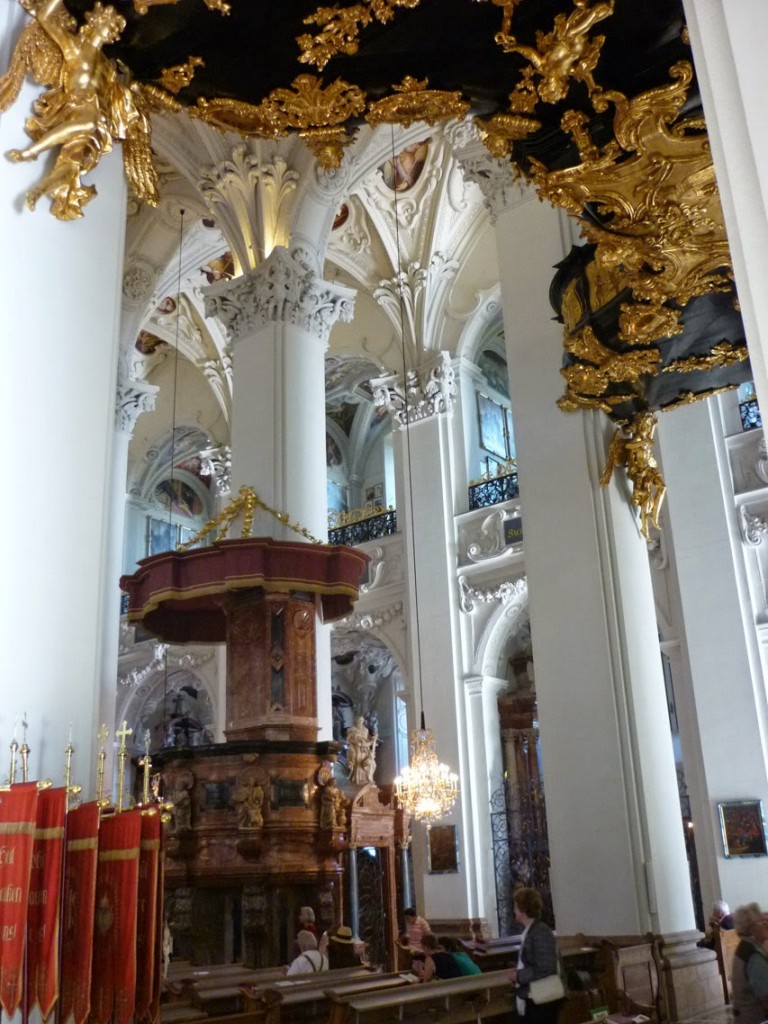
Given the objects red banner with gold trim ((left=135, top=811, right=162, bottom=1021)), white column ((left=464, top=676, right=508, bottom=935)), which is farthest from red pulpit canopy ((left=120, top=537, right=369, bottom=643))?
red banner with gold trim ((left=135, top=811, right=162, bottom=1021))

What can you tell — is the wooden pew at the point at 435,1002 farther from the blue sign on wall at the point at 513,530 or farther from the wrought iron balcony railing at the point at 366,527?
the wrought iron balcony railing at the point at 366,527

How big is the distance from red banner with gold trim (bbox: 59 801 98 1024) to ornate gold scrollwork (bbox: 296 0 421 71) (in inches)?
121

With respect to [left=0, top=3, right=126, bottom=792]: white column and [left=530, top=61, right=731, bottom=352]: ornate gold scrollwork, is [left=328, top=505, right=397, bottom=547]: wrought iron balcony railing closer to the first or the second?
[left=530, top=61, right=731, bottom=352]: ornate gold scrollwork

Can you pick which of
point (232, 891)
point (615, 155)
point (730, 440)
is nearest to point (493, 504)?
point (730, 440)

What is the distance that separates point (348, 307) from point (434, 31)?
6.99 m

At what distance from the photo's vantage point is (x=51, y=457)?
11.2 ft

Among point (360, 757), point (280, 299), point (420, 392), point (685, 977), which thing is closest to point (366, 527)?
point (420, 392)

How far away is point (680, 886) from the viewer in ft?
23.3

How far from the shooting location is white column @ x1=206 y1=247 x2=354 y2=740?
10.2 meters

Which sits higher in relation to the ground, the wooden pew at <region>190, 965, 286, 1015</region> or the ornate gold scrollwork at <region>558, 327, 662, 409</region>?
the ornate gold scrollwork at <region>558, 327, 662, 409</region>

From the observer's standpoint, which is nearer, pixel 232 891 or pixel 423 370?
pixel 232 891

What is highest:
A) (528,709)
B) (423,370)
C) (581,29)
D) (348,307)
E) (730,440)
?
(423,370)

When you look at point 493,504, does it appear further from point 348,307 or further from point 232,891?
point 232,891

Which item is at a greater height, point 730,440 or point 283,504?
point 730,440
